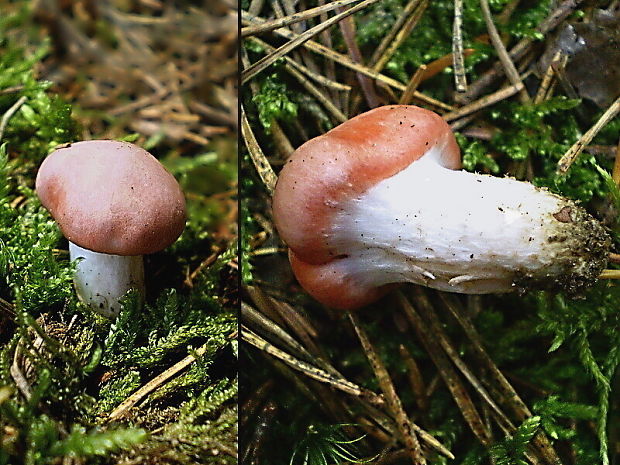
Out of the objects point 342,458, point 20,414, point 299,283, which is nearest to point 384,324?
point 299,283

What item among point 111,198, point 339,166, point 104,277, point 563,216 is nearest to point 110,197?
point 111,198

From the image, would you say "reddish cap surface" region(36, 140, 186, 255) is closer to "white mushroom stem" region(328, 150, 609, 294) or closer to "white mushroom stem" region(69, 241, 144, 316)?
"white mushroom stem" region(69, 241, 144, 316)

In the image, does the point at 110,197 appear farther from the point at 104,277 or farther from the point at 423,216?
the point at 423,216

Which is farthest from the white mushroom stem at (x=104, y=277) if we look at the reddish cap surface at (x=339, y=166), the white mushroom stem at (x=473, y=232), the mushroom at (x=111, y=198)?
the white mushroom stem at (x=473, y=232)

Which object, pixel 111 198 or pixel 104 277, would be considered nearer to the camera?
pixel 111 198

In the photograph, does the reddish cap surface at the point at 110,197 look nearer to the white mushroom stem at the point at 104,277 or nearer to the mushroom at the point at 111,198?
the mushroom at the point at 111,198

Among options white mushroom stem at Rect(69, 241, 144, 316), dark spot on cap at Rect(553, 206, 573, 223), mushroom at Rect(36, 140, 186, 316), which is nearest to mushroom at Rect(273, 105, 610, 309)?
dark spot on cap at Rect(553, 206, 573, 223)
